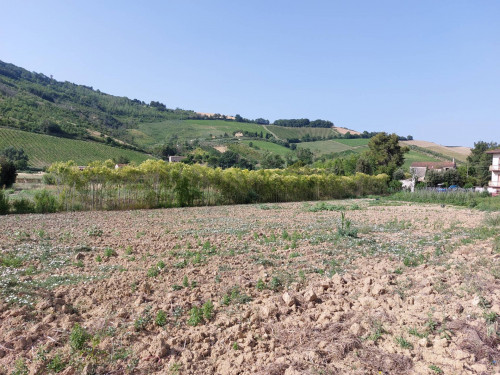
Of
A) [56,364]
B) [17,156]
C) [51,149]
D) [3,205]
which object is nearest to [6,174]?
[17,156]

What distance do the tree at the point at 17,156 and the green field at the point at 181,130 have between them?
133 ft

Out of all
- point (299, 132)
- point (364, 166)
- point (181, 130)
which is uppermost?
point (299, 132)

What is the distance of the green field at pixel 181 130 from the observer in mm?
99812

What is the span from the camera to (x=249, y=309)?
5094 mm

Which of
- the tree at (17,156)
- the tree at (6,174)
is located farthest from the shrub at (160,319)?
the tree at (17,156)

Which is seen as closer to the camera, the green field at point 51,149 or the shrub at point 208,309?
the shrub at point 208,309

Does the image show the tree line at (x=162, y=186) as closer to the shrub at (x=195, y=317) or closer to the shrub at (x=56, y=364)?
the shrub at (x=195, y=317)

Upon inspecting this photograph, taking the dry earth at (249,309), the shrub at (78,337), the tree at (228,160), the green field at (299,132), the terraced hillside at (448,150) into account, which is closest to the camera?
the dry earth at (249,309)

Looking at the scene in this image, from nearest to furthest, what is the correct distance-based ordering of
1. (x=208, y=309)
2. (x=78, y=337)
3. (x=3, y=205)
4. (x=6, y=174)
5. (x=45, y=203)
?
(x=78, y=337) < (x=208, y=309) < (x=3, y=205) < (x=45, y=203) < (x=6, y=174)

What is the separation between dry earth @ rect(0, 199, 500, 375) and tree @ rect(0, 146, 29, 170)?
157ft

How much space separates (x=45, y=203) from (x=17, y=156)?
40.2 metres

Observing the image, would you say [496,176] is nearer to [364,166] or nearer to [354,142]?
[364,166]

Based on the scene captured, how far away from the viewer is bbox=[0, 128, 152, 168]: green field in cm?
5394

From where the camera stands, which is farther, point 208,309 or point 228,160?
point 228,160
